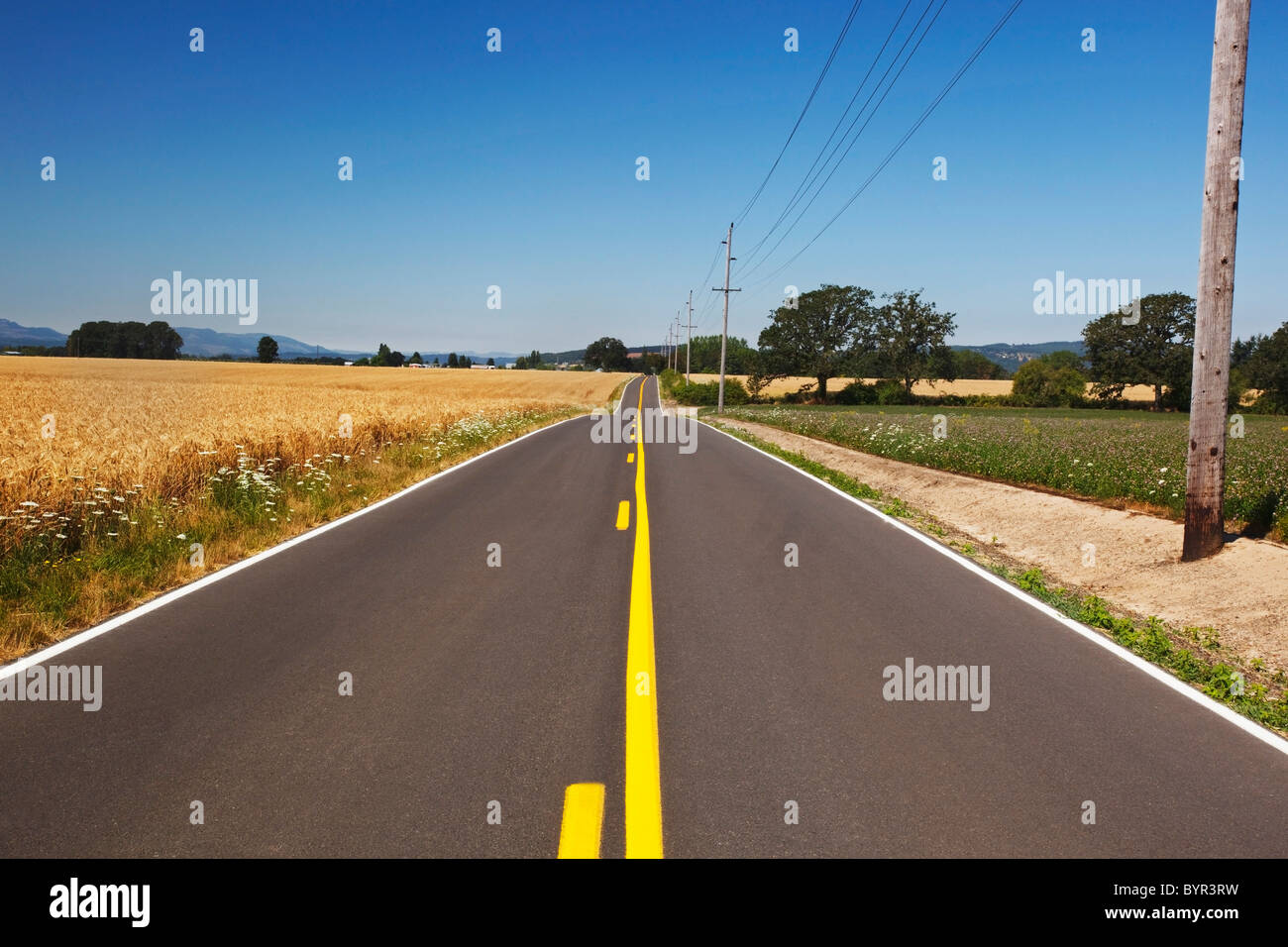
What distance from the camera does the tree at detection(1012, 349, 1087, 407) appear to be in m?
76.9

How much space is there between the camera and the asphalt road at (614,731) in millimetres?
3258

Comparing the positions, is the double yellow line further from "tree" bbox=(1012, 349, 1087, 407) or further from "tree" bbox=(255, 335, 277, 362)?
"tree" bbox=(255, 335, 277, 362)

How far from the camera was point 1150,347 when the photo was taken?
67.1m

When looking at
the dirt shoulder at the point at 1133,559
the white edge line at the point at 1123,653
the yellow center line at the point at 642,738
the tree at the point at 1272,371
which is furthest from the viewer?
the tree at the point at 1272,371

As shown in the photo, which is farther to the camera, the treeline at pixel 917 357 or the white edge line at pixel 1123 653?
the treeline at pixel 917 357

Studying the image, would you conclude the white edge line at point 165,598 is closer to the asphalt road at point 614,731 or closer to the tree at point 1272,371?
the asphalt road at point 614,731

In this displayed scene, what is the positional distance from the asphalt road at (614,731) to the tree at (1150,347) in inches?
2814

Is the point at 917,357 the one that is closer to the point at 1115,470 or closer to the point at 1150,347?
the point at 1150,347

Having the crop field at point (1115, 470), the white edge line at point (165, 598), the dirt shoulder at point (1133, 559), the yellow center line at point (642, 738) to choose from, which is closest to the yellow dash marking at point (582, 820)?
the yellow center line at point (642, 738)

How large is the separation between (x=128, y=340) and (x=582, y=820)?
15478 cm

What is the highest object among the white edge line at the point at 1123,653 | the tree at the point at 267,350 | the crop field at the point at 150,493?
the tree at the point at 267,350
